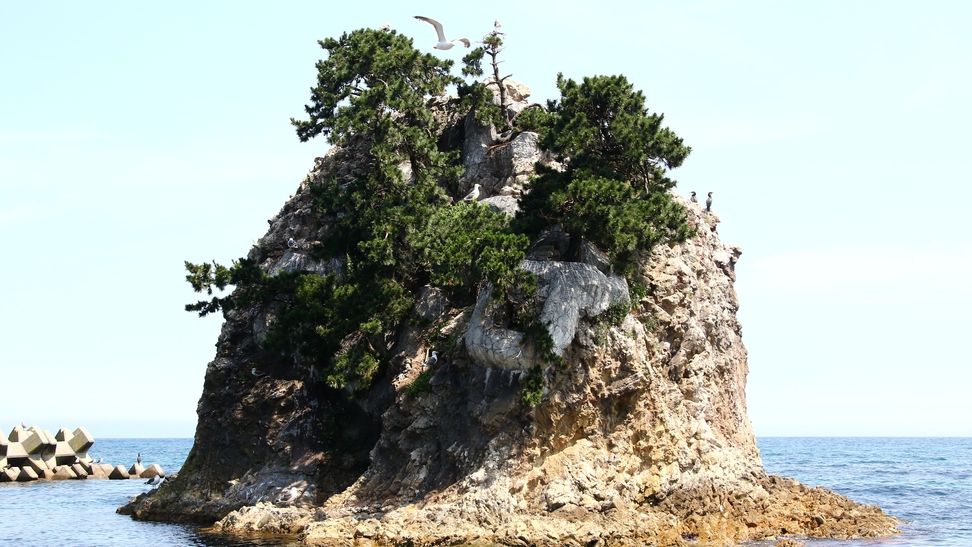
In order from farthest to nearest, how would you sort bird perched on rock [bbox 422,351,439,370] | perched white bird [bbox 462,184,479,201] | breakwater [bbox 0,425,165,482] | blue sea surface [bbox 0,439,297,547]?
breakwater [bbox 0,425,165,482], perched white bird [bbox 462,184,479,201], bird perched on rock [bbox 422,351,439,370], blue sea surface [bbox 0,439,297,547]

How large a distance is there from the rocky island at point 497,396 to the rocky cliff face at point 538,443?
0.08 metres

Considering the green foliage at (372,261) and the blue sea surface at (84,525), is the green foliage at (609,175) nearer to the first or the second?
the green foliage at (372,261)

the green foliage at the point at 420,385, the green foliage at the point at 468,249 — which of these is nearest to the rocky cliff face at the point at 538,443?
the green foliage at the point at 420,385

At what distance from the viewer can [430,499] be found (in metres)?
31.0

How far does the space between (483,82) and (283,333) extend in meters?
17.0

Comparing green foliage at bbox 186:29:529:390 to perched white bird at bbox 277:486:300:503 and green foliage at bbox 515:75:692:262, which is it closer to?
green foliage at bbox 515:75:692:262

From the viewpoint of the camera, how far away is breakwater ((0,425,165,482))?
62.7 meters

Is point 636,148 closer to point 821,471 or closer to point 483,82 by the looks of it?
point 483,82

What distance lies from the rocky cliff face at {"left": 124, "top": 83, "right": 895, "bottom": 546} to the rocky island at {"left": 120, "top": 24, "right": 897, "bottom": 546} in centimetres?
8

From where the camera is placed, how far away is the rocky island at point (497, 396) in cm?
3061

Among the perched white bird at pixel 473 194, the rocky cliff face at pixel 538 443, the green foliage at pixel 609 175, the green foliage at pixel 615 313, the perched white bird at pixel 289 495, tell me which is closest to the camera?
the rocky cliff face at pixel 538 443

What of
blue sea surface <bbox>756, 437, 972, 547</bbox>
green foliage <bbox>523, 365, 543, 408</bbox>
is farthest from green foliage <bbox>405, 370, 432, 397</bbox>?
blue sea surface <bbox>756, 437, 972, 547</bbox>

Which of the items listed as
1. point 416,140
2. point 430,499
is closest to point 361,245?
point 416,140

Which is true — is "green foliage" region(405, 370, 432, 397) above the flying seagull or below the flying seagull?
below
